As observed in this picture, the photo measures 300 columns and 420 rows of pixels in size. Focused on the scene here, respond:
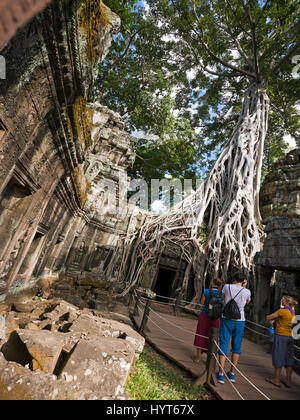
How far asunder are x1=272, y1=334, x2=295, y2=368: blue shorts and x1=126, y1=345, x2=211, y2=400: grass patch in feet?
4.24

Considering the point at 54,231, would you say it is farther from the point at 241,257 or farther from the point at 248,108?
the point at 248,108

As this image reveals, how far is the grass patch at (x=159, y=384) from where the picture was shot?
98.3 inches

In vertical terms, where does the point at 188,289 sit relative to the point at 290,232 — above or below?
below

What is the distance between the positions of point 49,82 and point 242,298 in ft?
11.9

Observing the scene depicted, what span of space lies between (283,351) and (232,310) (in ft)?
3.56

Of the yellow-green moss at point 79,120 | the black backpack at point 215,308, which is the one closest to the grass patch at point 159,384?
the black backpack at point 215,308

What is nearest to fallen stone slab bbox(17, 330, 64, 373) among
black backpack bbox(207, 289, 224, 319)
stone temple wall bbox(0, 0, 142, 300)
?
stone temple wall bbox(0, 0, 142, 300)

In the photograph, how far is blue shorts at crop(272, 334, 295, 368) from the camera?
3.19m

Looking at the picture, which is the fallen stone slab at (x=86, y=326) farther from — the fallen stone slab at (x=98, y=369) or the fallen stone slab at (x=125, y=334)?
the fallen stone slab at (x=98, y=369)

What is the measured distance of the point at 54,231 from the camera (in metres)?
6.01

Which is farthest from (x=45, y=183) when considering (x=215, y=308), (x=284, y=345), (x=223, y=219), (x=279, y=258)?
(x=223, y=219)

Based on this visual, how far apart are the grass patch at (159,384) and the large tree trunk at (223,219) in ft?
16.5
